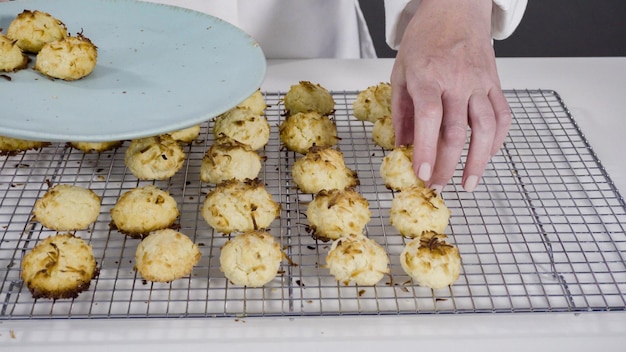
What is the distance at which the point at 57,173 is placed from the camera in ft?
5.49

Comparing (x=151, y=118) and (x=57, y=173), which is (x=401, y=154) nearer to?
(x=151, y=118)

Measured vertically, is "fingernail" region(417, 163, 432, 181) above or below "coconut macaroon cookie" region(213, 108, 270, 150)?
above

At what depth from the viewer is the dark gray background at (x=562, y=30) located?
4.20 metres

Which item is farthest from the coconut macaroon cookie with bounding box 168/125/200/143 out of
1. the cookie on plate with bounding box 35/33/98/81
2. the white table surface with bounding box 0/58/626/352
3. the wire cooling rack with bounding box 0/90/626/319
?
the white table surface with bounding box 0/58/626/352

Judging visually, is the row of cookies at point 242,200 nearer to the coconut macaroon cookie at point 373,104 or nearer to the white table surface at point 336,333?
the white table surface at point 336,333

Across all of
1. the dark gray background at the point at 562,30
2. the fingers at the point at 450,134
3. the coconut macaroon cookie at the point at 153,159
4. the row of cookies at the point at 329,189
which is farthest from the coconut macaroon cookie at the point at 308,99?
the dark gray background at the point at 562,30

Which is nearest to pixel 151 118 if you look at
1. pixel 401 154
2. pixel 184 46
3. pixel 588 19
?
pixel 184 46

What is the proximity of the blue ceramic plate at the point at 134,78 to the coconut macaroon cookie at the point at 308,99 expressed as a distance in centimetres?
27

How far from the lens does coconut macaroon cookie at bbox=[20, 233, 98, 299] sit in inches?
50.8

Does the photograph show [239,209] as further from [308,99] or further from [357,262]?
[308,99]

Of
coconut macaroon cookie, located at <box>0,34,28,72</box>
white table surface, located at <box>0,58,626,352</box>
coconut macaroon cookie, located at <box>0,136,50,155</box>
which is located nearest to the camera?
white table surface, located at <box>0,58,626,352</box>

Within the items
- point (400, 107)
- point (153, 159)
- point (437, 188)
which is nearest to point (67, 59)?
point (153, 159)

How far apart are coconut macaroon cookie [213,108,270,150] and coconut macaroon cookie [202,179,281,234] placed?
25 centimetres

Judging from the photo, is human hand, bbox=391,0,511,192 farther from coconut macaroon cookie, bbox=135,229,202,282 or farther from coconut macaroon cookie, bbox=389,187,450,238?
coconut macaroon cookie, bbox=135,229,202,282
